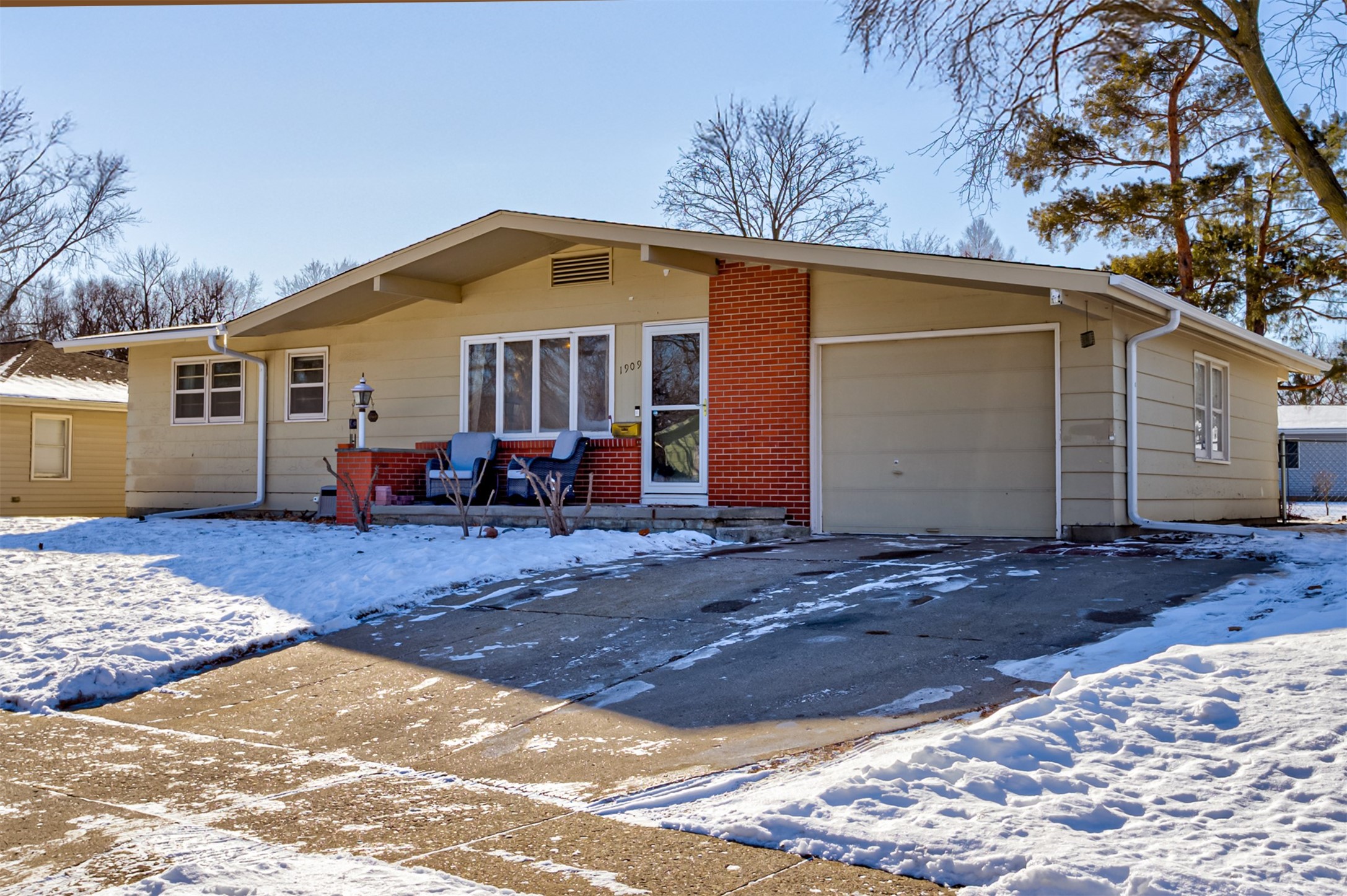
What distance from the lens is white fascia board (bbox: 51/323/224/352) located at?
1512cm

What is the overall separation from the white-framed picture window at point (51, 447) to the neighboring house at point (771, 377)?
6.22m

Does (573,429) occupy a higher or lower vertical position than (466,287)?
lower

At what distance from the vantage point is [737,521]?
11164 mm

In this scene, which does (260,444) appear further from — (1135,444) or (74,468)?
(1135,444)

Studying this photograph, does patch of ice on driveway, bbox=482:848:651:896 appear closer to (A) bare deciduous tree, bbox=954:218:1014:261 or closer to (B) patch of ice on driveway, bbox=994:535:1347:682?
(B) patch of ice on driveway, bbox=994:535:1347:682

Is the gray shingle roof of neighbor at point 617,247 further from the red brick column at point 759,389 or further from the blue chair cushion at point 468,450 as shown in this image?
the blue chair cushion at point 468,450

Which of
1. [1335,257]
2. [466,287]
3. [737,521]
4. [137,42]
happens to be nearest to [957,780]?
[137,42]

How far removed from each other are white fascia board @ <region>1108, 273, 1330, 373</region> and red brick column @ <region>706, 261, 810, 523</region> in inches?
129

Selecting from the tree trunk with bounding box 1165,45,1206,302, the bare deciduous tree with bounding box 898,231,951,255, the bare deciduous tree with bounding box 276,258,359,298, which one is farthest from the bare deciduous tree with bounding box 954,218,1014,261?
the bare deciduous tree with bounding box 276,258,359,298

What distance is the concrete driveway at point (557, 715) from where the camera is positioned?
11.5 ft

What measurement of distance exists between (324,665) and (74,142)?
29971 mm

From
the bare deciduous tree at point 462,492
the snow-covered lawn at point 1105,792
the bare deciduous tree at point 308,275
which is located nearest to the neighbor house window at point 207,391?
the bare deciduous tree at point 462,492

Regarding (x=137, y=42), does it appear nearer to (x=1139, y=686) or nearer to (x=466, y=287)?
(x=1139, y=686)

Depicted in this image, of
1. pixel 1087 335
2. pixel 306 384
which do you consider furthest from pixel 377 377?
pixel 1087 335
